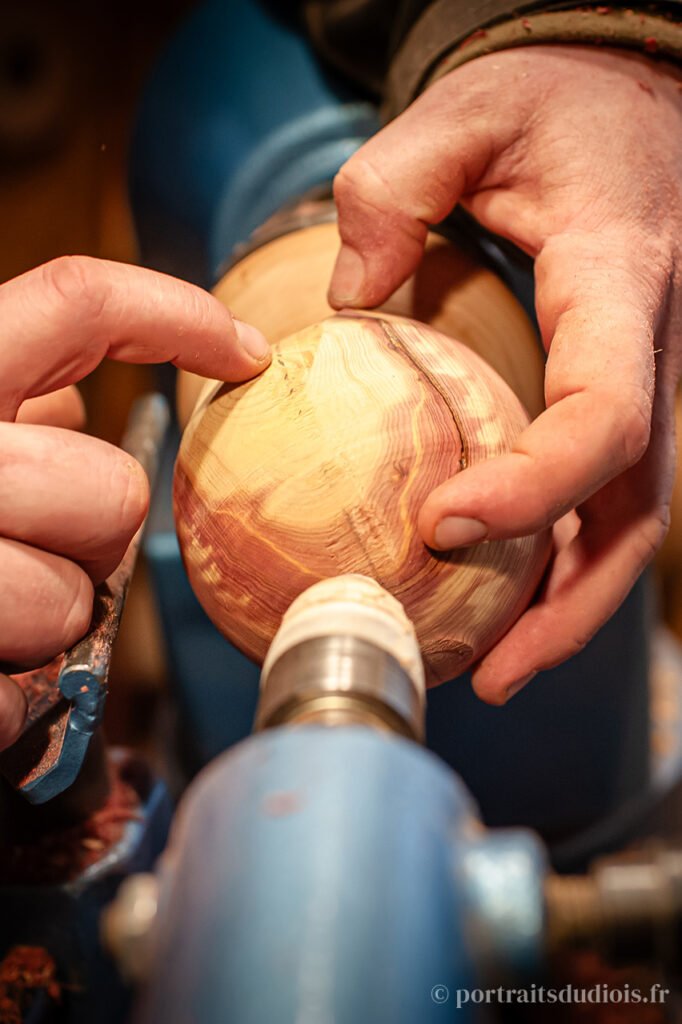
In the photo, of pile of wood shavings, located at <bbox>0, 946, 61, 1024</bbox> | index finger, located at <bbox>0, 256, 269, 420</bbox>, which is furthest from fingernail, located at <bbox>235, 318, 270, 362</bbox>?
pile of wood shavings, located at <bbox>0, 946, 61, 1024</bbox>

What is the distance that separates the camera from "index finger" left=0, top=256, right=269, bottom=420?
47cm

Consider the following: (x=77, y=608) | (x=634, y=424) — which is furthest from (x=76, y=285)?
(x=634, y=424)

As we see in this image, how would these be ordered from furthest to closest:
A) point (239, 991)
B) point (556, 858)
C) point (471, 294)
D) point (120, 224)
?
point (120, 224), point (556, 858), point (471, 294), point (239, 991)

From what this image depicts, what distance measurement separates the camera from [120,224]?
111cm

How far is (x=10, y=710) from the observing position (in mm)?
478

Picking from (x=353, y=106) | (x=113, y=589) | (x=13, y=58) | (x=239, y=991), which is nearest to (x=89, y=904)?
(x=113, y=589)

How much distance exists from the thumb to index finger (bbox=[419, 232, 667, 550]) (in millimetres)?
104

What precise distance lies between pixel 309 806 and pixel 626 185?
1.43 feet

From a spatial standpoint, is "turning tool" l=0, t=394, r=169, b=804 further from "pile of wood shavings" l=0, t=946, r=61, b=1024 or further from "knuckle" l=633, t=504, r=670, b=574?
"knuckle" l=633, t=504, r=670, b=574

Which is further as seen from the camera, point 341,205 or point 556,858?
point 556,858

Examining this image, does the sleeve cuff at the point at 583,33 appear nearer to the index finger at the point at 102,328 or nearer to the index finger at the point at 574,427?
the index finger at the point at 574,427

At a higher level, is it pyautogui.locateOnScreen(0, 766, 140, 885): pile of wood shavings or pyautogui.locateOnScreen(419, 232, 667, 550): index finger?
pyautogui.locateOnScreen(419, 232, 667, 550): index finger

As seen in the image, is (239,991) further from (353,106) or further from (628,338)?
(353,106)

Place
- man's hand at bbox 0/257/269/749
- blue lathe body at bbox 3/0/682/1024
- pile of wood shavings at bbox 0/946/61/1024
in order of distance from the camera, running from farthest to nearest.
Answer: pile of wood shavings at bbox 0/946/61/1024, man's hand at bbox 0/257/269/749, blue lathe body at bbox 3/0/682/1024
